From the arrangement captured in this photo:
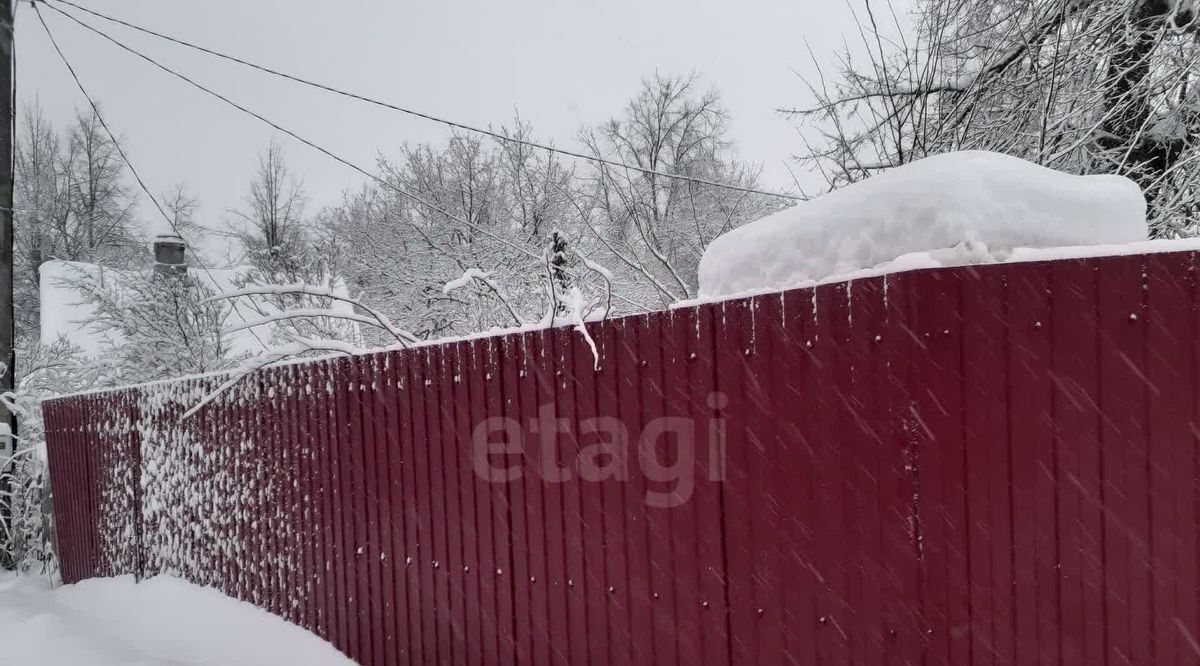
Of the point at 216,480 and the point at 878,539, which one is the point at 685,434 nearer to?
the point at 878,539

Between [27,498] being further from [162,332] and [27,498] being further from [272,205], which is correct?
[272,205]

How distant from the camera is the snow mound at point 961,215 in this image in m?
2.16

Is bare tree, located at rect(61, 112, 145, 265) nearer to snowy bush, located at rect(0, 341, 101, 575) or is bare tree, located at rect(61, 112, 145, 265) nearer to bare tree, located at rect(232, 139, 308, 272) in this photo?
bare tree, located at rect(232, 139, 308, 272)

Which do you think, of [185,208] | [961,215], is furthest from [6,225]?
[185,208]

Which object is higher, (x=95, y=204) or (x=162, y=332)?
(x=95, y=204)

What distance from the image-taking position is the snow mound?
2158 mm

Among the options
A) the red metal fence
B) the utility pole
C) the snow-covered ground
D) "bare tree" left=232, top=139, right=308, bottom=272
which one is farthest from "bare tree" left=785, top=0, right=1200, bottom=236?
"bare tree" left=232, top=139, right=308, bottom=272

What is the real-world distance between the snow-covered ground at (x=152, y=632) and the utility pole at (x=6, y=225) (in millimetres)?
2832

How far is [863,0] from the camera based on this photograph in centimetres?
486

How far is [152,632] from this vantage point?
5.41m

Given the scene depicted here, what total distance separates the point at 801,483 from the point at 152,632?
16.8 feet

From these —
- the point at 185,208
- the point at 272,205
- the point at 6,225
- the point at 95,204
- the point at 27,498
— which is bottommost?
the point at 27,498

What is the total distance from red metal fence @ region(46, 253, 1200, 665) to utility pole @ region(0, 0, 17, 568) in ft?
22.5

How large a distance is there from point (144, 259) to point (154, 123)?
447 inches
